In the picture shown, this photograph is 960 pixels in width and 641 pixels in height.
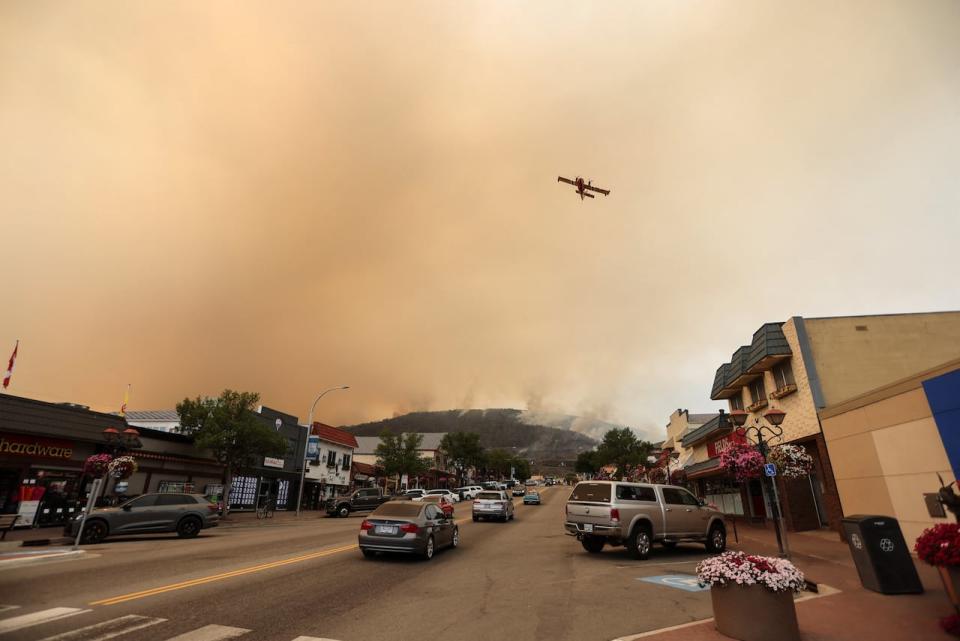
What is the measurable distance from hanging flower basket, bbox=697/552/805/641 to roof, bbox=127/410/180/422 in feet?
193

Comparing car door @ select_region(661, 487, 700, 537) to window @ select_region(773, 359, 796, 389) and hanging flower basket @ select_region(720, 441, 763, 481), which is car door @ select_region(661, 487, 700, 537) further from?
window @ select_region(773, 359, 796, 389)

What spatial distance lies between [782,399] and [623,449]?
48.4 meters

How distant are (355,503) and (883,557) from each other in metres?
36.4

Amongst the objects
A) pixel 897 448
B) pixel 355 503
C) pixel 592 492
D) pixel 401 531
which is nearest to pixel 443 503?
pixel 355 503

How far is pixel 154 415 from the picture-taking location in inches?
2159

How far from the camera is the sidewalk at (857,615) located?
6.95 m

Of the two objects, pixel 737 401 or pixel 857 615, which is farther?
pixel 737 401

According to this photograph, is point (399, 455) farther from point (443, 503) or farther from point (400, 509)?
point (400, 509)

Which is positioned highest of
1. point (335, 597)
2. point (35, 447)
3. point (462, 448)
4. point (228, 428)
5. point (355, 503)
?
point (462, 448)

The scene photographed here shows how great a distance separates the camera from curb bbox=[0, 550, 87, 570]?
12.5m

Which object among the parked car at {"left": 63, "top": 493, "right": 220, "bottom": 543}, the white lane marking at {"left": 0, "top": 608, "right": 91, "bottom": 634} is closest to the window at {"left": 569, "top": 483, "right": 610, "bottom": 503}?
the white lane marking at {"left": 0, "top": 608, "right": 91, "bottom": 634}

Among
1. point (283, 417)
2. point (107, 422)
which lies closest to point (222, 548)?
point (107, 422)

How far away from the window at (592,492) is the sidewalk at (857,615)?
513 centimetres

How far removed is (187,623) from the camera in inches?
276
